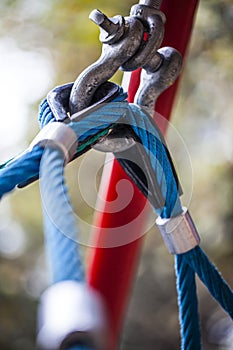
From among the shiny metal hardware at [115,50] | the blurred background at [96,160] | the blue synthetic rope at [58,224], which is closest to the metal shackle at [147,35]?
the shiny metal hardware at [115,50]

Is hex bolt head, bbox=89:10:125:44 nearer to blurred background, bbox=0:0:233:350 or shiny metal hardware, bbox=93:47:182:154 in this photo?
shiny metal hardware, bbox=93:47:182:154

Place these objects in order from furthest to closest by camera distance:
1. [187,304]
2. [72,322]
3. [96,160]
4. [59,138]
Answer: [96,160] < [187,304] < [59,138] < [72,322]

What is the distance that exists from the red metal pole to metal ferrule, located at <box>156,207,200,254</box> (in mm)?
95

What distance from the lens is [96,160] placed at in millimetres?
1136

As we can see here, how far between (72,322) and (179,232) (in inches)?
7.8

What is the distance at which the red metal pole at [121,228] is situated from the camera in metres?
0.49

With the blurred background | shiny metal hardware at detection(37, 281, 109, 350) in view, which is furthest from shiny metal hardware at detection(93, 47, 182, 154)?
the blurred background

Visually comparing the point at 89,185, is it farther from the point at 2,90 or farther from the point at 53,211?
the point at 53,211

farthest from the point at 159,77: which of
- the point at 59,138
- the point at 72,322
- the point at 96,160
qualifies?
the point at 96,160

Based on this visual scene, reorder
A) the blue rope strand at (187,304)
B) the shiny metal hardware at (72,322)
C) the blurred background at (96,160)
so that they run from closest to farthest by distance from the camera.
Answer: the shiny metal hardware at (72,322), the blue rope strand at (187,304), the blurred background at (96,160)

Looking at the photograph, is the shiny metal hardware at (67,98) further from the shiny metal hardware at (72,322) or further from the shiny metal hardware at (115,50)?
the shiny metal hardware at (72,322)

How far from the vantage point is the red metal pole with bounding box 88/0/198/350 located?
1.62 feet

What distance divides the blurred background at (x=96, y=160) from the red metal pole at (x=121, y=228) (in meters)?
0.47

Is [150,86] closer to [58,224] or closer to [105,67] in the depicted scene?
[105,67]
